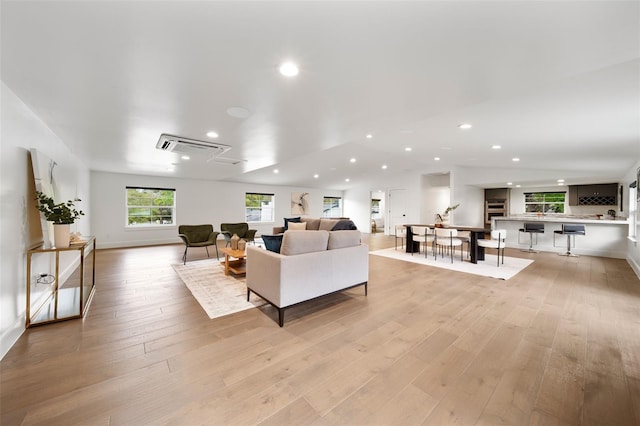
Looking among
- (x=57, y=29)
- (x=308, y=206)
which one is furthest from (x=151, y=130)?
(x=308, y=206)

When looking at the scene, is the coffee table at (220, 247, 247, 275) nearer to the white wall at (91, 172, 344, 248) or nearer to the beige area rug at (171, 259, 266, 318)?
the beige area rug at (171, 259, 266, 318)

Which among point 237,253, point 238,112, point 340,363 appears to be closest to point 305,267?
point 340,363

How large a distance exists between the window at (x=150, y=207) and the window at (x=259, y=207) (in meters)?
2.66

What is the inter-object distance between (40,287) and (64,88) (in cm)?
227

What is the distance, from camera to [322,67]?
1776 mm

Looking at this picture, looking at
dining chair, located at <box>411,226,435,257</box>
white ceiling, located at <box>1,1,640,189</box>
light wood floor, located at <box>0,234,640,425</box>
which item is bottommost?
light wood floor, located at <box>0,234,640,425</box>

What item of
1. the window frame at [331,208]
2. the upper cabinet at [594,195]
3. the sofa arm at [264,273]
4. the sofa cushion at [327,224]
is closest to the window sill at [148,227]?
the sofa cushion at [327,224]

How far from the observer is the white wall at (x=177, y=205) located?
7031 mm

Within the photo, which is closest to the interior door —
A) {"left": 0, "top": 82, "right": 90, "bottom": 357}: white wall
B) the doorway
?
the doorway

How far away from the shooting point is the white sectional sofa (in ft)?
8.29

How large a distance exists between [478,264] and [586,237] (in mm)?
3666

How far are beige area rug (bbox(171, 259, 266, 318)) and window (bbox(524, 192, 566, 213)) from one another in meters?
10.4

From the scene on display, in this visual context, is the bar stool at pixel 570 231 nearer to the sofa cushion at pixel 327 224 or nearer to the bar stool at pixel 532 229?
the bar stool at pixel 532 229

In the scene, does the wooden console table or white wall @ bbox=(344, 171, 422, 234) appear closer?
the wooden console table
